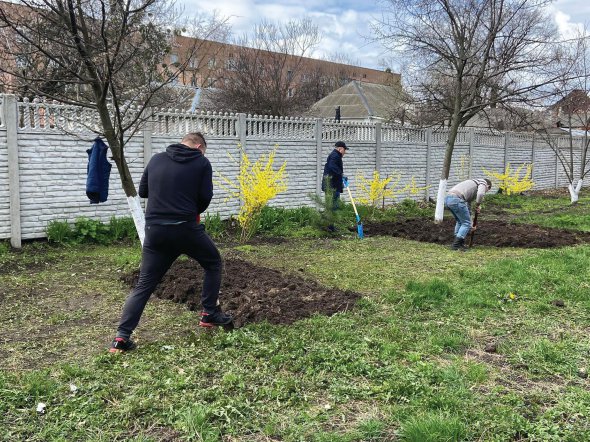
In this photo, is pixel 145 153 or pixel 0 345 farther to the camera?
pixel 145 153

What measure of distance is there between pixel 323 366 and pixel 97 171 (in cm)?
433

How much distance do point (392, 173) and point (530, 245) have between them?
5.68 m

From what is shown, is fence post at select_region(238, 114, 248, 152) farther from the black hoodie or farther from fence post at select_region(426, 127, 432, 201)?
the black hoodie

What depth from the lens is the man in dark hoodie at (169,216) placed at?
4191 millimetres

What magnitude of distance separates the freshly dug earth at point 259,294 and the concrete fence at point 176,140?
6.66 feet

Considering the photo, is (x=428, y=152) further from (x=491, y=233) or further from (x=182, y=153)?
(x=182, y=153)

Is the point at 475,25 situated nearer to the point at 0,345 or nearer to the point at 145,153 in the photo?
the point at 145,153

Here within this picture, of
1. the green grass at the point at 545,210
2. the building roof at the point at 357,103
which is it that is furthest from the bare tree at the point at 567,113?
the building roof at the point at 357,103

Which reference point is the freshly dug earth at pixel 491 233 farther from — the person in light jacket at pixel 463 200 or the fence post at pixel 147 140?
the fence post at pixel 147 140

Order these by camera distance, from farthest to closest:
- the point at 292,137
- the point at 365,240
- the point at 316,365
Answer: the point at 292,137 < the point at 365,240 < the point at 316,365

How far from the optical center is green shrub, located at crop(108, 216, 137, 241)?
9102 mm

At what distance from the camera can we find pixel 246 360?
400 cm

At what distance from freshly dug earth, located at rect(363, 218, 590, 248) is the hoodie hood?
6.63m

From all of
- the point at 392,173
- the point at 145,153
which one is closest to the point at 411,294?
the point at 145,153
